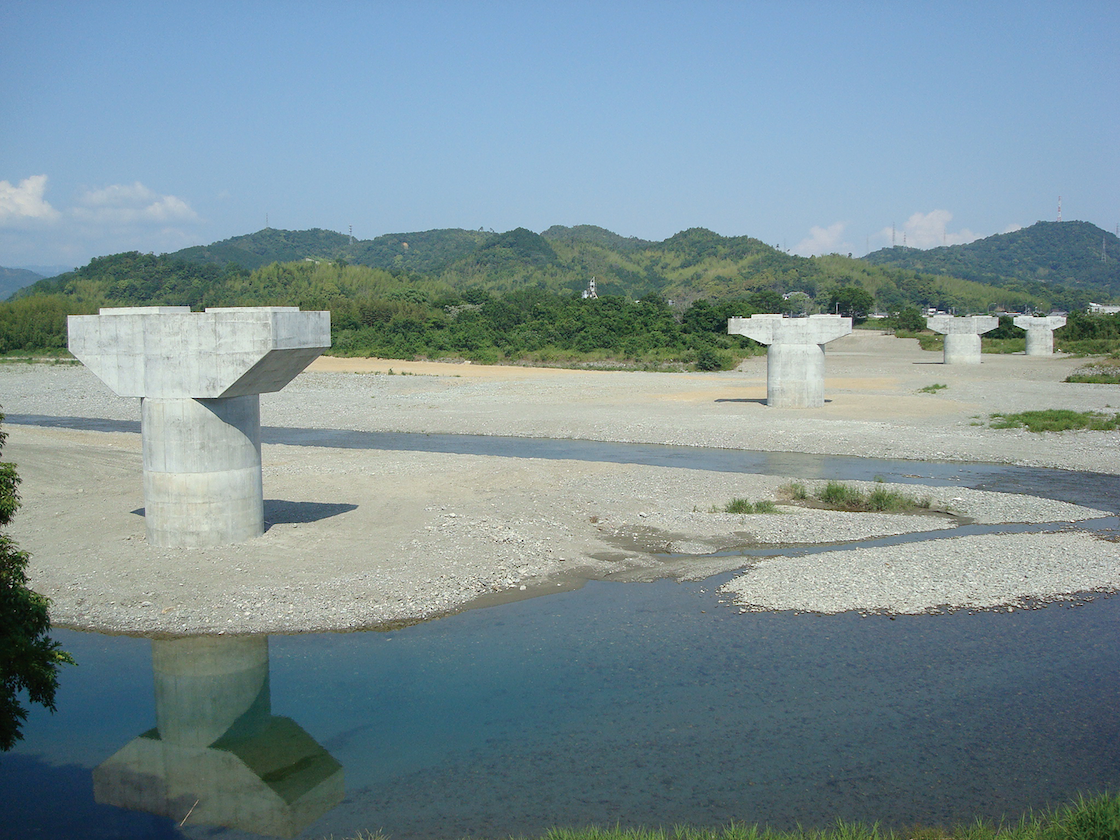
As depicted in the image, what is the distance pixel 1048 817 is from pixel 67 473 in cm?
1992

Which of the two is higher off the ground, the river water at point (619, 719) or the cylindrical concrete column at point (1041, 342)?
the cylindrical concrete column at point (1041, 342)

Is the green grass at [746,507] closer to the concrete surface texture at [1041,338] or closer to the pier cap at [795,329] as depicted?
the pier cap at [795,329]

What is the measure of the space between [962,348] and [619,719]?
5626cm

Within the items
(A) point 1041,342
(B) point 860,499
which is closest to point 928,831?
(B) point 860,499

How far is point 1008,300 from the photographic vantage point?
556 ft

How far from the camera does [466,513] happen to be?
18.3m

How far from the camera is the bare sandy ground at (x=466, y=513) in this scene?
13.3 metres

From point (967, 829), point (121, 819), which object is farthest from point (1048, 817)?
point (121, 819)

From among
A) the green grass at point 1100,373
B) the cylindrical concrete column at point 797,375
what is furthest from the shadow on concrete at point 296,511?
the green grass at point 1100,373

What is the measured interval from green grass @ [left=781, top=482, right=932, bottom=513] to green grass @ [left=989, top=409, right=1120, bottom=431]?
491 inches

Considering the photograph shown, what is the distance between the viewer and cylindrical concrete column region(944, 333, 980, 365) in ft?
197

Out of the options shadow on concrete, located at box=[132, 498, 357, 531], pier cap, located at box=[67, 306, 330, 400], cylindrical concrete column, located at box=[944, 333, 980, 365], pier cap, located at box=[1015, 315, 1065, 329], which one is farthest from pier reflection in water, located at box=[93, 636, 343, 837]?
pier cap, located at box=[1015, 315, 1065, 329]

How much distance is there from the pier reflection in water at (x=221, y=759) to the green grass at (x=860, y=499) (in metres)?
12.4

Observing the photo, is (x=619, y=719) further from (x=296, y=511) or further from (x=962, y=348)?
(x=962, y=348)
